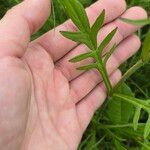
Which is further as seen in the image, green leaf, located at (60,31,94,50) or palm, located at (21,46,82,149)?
palm, located at (21,46,82,149)

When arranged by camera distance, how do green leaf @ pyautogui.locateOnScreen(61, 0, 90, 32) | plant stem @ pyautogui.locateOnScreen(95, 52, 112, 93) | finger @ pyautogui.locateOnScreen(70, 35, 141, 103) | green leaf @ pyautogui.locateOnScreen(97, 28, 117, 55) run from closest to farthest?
green leaf @ pyautogui.locateOnScreen(61, 0, 90, 32) → green leaf @ pyautogui.locateOnScreen(97, 28, 117, 55) → plant stem @ pyautogui.locateOnScreen(95, 52, 112, 93) → finger @ pyautogui.locateOnScreen(70, 35, 141, 103)

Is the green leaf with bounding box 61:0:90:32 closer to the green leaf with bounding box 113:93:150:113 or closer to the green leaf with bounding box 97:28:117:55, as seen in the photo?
the green leaf with bounding box 97:28:117:55

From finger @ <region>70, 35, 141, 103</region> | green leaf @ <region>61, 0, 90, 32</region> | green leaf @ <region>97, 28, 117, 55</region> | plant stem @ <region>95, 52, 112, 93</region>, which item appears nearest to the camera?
green leaf @ <region>61, 0, 90, 32</region>

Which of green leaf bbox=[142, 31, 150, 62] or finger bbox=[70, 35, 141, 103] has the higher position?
green leaf bbox=[142, 31, 150, 62]

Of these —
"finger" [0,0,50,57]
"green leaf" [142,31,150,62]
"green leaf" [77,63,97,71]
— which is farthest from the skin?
"green leaf" [142,31,150,62]

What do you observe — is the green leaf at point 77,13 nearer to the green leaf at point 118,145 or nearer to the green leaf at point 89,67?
the green leaf at point 89,67

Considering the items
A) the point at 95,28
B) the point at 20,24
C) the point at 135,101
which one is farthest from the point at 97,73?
the point at 20,24

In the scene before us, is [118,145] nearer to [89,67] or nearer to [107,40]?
[89,67]

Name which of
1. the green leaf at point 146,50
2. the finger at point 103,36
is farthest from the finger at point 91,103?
the green leaf at point 146,50
